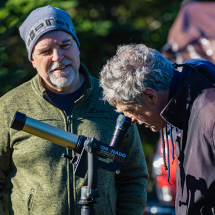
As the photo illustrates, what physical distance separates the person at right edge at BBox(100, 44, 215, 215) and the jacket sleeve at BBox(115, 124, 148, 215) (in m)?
0.48

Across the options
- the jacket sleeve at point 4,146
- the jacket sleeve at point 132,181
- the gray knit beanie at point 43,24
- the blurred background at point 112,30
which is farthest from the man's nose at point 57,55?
the blurred background at point 112,30

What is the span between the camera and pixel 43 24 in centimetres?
244

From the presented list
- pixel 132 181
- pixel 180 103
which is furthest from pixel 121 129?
pixel 132 181

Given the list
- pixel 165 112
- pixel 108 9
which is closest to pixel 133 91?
pixel 165 112

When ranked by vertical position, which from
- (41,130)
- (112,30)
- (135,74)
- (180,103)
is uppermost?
(112,30)

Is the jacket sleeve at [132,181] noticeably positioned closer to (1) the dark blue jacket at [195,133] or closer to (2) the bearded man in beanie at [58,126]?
(2) the bearded man in beanie at [58,126]

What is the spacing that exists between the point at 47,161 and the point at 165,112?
97 centimetres

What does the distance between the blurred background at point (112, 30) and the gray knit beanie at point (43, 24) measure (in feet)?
5.63

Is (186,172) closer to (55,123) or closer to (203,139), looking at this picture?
(203,139)

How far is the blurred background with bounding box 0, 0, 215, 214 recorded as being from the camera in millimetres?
5371

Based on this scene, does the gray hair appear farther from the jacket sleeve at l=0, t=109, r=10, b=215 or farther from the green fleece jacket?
the jacket sleeve at l=0, t=109, r=10, b=215

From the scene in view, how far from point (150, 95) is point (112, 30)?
4.70m

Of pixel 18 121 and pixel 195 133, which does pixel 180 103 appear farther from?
pixel 18 121

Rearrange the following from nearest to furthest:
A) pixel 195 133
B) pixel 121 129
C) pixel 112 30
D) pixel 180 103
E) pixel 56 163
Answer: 1. pixel 195 133
2. pixel 180 103
3. pixel 121 129
4. pixel 56 163
5. pixel 112 30
